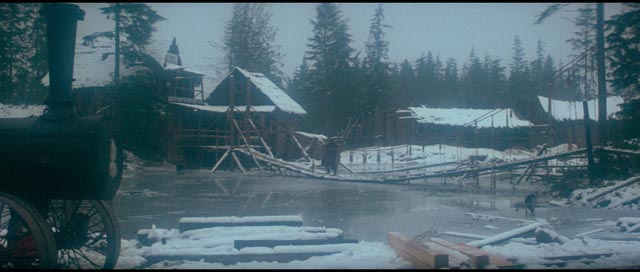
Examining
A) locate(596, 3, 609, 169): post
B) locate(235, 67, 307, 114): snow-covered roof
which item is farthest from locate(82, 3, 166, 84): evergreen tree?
locate(596, 3, 609, 169): post

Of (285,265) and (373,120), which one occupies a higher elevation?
(373,120)

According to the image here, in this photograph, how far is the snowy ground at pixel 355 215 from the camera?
251 inches

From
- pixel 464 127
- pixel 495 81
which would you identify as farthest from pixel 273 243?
pixel 464 127

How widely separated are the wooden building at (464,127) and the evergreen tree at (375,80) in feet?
26.7

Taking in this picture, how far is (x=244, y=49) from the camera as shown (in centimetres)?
1945

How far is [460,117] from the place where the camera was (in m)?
37.7

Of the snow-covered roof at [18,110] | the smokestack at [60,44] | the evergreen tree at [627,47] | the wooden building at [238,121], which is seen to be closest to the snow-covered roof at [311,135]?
the wooden building at [238,121]

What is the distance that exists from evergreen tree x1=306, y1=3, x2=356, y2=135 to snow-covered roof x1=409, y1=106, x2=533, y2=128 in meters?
14.3

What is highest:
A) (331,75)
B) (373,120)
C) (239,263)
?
(331,75)

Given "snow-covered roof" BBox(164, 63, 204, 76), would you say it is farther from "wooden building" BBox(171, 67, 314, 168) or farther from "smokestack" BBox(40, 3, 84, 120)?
"smokestack" BBox(40, 3, 84, 120)

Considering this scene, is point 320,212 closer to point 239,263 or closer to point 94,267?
point 239,263

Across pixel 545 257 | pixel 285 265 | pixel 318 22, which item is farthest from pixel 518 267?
pixel 318 22

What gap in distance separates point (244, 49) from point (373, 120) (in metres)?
8.40

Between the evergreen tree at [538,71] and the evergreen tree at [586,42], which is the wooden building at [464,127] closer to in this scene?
the evergreen tree at [538,71]
